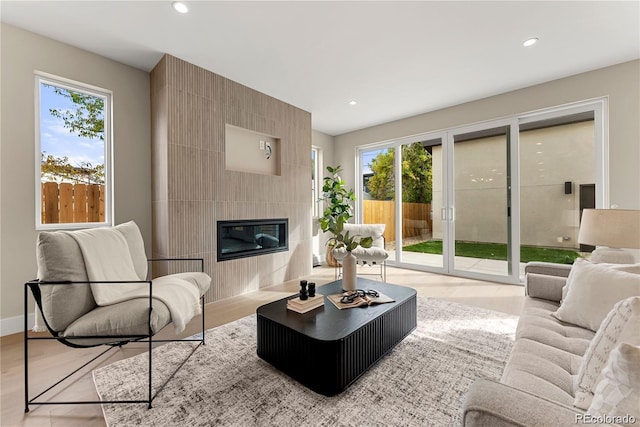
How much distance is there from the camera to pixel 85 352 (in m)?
2.02

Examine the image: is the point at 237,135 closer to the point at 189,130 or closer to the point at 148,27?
the point at 189,130

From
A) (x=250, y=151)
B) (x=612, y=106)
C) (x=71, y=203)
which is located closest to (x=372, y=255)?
(x=250, y=151)

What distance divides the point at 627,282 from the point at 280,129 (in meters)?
3.71

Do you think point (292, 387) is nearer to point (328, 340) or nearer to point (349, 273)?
point (328, 340)

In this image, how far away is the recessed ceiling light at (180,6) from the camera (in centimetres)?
207

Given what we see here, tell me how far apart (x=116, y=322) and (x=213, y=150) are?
216 centimetres

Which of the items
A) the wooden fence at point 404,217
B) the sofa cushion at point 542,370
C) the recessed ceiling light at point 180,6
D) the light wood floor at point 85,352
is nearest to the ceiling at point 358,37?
the recessed ceiling light at point 180,6

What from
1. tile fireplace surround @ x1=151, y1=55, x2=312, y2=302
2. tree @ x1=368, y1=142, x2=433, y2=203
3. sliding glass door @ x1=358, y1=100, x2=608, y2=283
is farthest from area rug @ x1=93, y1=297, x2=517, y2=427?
tree @ x1=368, y1=142, x2=433, y2=203

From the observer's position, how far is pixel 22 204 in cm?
236

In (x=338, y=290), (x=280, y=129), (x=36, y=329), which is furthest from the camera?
(x=280, y=129)

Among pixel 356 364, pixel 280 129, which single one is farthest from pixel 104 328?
pixel 280 129

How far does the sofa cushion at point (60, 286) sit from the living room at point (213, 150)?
123 cm

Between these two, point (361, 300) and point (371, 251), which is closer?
point (361, 300)

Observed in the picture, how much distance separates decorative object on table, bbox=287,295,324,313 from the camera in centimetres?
180
